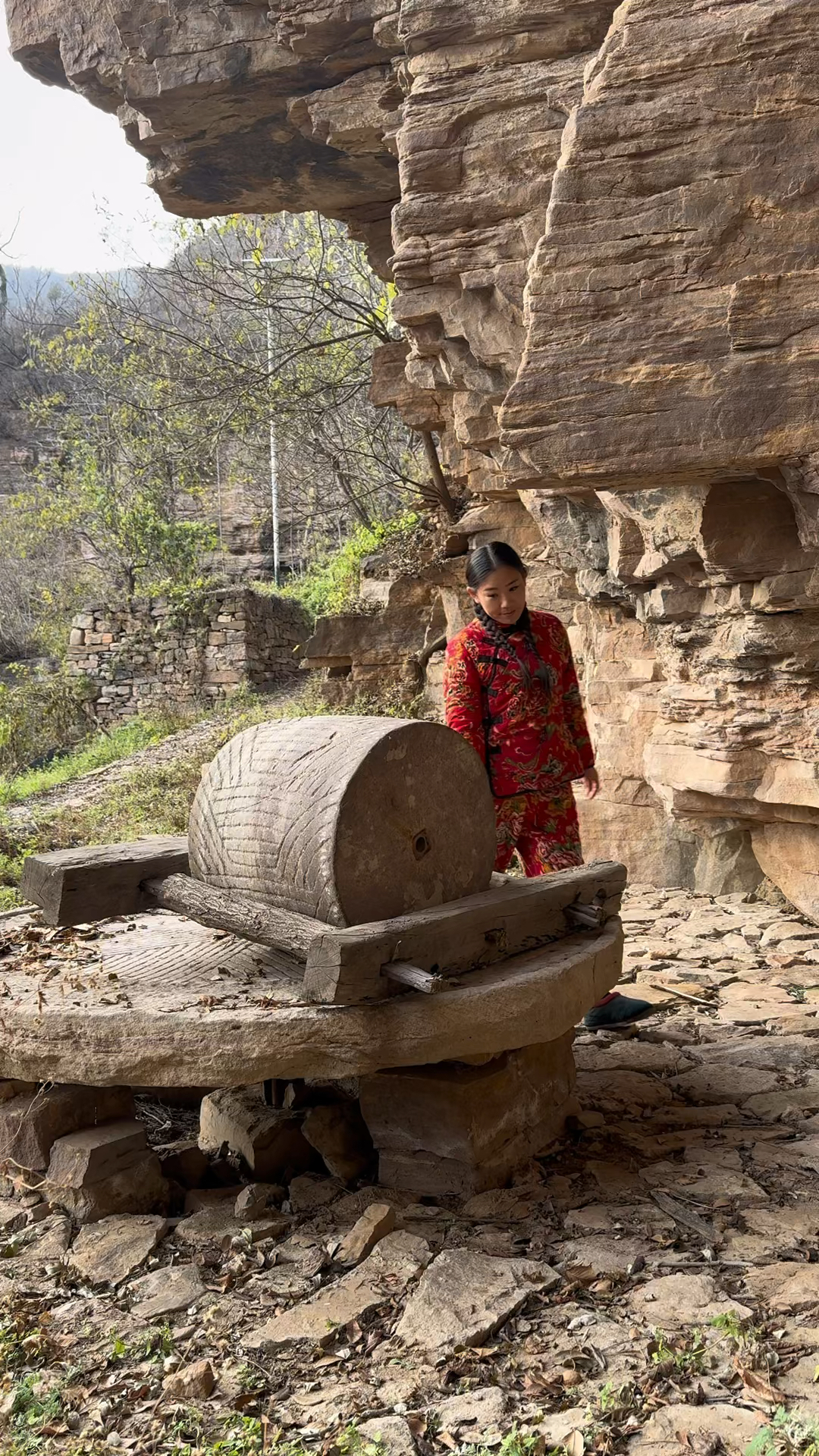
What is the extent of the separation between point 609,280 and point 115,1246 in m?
3.36

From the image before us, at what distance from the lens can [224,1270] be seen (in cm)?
257

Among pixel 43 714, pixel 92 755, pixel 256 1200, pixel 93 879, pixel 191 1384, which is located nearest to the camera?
pixel 191 1384

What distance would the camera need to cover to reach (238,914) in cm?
293

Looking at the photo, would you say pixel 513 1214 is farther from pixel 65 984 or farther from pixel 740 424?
pixel 740 424

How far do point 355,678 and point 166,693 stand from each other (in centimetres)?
647

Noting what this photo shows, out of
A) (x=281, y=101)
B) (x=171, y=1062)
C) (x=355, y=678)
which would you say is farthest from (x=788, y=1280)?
(x=355, y=678)

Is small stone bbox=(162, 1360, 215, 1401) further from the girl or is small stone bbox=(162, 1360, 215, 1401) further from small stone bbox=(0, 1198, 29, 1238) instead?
the girl

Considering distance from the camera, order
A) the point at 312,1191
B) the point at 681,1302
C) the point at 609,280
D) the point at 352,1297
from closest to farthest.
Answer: the point at 681,1302, the point at 352,1297, the point at 312,1191, the point at 609,280

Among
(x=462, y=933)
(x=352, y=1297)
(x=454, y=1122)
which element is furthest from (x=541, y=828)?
(x=352, y=1297)

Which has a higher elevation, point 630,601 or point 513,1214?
point 630,601

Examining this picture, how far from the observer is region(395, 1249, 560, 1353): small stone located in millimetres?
2213

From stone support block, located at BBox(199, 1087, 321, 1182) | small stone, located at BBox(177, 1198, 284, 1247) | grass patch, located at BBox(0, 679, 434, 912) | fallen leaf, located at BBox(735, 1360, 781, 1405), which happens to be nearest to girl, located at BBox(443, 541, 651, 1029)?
stone support block, located at BBox(199, 1087, 321, 1182)

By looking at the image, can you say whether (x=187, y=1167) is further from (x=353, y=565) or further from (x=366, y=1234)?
(x=353, y=565)

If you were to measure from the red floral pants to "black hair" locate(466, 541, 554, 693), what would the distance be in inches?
A: 16.8
